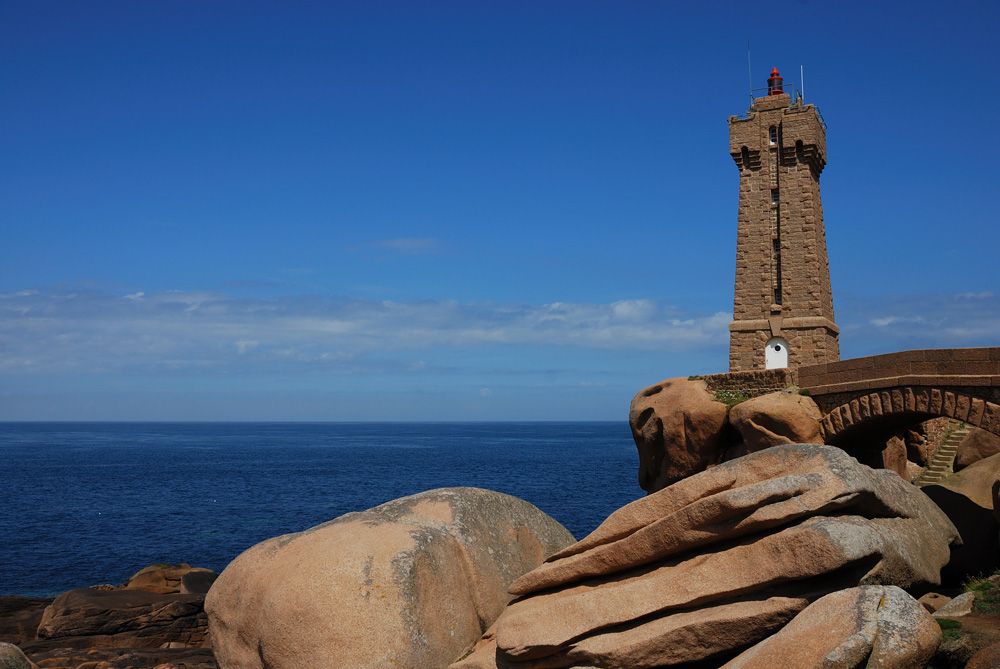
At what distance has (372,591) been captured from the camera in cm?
1014

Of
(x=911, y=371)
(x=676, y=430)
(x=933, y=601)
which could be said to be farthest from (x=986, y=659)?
(x=676, y=430)

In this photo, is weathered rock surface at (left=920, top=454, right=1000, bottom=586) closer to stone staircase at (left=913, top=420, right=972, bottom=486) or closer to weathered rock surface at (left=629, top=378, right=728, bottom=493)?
stone staircase at (left=913, top=420, right=972, bottom=486)

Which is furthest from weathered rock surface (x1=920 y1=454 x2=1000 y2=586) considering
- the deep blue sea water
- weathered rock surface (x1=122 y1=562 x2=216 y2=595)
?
the deep blue sea water

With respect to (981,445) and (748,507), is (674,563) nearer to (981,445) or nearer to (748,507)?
(748,507)

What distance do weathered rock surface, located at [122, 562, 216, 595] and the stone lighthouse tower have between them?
69.0ft

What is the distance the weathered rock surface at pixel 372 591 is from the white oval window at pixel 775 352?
22.2m

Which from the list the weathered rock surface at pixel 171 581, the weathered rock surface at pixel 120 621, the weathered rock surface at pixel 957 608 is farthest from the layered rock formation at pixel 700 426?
the weathered rock surface at pixel 171 581

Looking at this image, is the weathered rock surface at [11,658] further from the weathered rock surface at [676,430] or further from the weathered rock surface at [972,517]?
the weathered rock surface at [676,430]

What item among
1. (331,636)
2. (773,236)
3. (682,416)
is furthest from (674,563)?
(773,236)

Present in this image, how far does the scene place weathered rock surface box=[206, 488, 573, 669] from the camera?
9977 millimetres

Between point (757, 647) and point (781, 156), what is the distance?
27.6 meters

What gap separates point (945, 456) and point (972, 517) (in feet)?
40.6

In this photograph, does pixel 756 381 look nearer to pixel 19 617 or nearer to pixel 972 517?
pixel 972 517

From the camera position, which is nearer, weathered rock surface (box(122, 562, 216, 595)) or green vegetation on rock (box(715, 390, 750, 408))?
weathered rock surface (box(122, 562, 216, 595))
